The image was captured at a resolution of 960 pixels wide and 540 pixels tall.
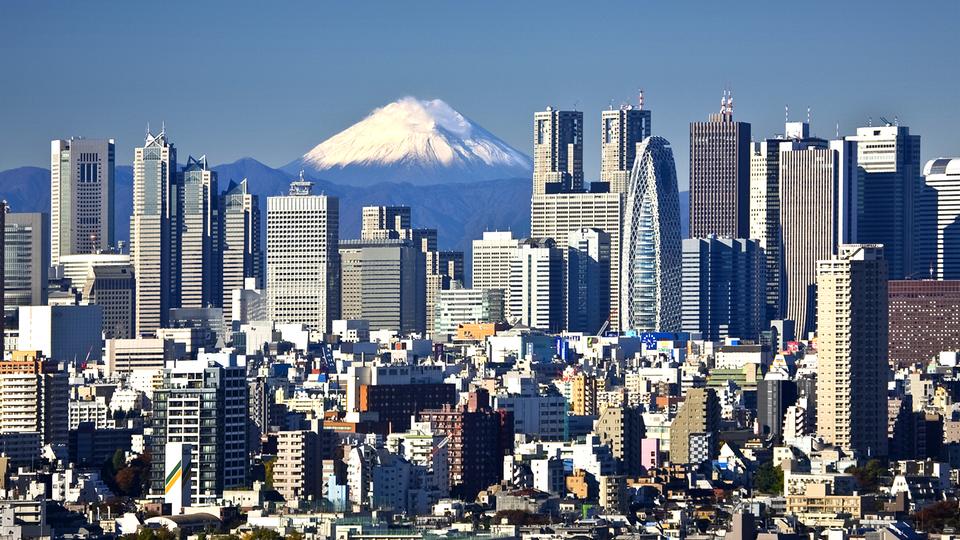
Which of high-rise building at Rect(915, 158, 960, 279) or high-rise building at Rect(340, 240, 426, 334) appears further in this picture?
high-rise building at Rect(340, 240, 426, 334)

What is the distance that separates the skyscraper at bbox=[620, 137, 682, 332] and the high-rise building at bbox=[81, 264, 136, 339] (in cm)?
2333

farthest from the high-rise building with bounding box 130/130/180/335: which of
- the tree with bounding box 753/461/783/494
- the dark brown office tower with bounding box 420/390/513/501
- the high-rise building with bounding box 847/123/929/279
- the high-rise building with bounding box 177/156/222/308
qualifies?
the tree with bounding box 753/461/783/494

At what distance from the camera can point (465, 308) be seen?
158 metres

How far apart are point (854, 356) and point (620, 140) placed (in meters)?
91.2

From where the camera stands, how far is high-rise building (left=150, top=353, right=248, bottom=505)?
70.1 m

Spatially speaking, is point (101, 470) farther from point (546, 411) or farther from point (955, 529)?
point (955, 529)

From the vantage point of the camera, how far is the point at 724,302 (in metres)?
160

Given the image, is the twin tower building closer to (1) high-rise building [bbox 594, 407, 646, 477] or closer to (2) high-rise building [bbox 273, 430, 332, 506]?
(1) high-rise building [bbox 594, 407, 646, 477]

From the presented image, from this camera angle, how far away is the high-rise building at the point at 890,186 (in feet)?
524

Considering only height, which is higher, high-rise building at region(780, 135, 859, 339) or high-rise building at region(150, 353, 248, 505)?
high-rise building at region(780, 135, 859, 339)

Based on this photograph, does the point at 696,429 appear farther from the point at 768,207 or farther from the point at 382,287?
the point at 382,287

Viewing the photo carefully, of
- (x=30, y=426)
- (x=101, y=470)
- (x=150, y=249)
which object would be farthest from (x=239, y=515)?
(x=150, y=249)

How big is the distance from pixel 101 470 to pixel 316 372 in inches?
1685

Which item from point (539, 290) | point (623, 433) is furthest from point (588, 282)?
point (623, 433)
